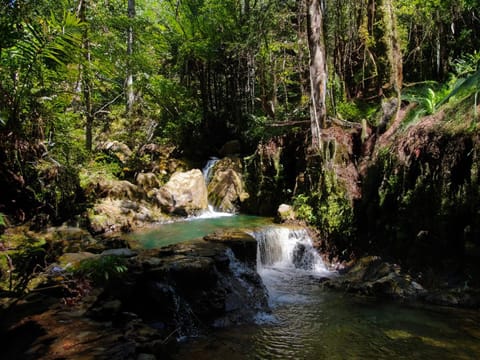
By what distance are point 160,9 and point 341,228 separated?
57.1 feet

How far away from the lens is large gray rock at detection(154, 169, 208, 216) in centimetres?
1192

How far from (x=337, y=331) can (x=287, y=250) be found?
3.70 m

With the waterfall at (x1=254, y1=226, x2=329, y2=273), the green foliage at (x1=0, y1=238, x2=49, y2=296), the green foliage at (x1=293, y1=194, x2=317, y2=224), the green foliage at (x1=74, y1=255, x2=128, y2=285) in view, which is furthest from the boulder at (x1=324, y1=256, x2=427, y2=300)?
the green foliage at (x1=0, y1=238, x2=49, y2=296)

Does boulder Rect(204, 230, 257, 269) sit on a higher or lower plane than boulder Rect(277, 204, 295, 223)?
lower

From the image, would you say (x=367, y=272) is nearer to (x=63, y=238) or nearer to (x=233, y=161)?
(x=63, y=238)

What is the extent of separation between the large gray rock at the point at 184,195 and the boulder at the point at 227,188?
1.88ft

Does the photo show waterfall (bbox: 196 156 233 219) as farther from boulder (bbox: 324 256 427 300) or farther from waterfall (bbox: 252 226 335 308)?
boulder (bbox: 324 256 427 300)

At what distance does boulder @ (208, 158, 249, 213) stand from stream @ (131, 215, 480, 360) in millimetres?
5733

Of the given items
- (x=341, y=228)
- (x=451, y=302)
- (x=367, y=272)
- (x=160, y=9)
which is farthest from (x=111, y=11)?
(x=451, y=302)

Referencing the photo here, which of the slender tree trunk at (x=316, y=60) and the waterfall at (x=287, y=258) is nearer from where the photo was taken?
the waterfall at (x=287, y=258)

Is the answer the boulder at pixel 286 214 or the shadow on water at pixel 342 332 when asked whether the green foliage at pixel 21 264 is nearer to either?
the shadow on water at pixel 342 332

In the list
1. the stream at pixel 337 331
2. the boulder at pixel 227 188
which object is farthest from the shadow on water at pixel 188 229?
the stream at pixel 337 331

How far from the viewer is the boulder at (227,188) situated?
12.9 meters

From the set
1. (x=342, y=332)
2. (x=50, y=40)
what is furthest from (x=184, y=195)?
(x=50, y=40)
